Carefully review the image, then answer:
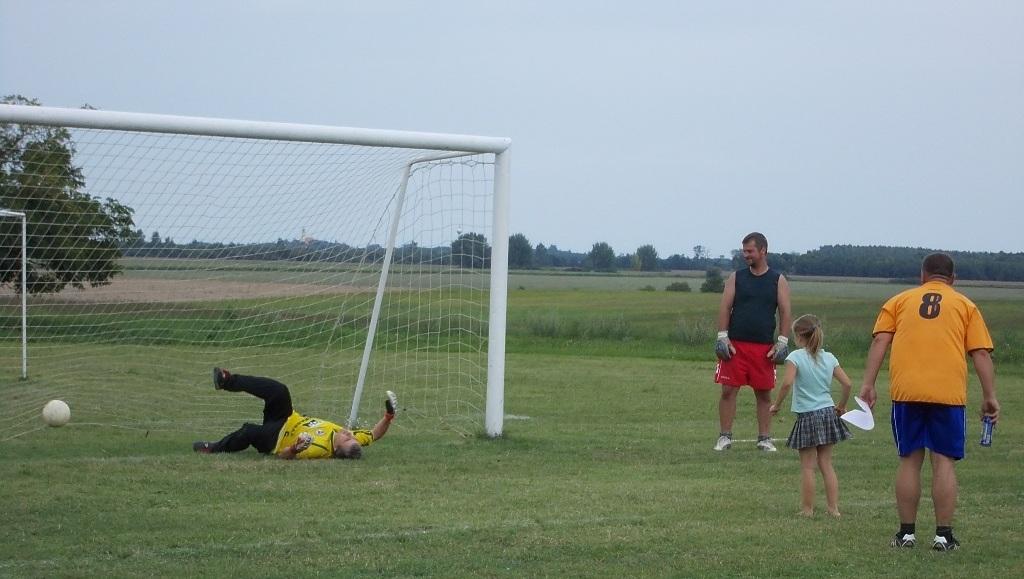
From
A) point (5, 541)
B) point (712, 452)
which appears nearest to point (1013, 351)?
point (712, 452)

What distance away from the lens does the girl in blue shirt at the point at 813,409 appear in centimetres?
797

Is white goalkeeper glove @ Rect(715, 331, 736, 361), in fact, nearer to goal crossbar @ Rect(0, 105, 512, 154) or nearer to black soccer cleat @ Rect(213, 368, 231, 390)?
goal crossbar @ Rect(0, 105, 512, 154)

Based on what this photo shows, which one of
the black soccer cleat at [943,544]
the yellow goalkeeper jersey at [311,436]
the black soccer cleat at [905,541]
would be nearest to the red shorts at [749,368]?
the yellow goalkeeper jersey at [311,436]

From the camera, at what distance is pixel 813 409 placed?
8.02 meters

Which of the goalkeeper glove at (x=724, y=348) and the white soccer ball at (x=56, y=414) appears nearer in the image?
the white soccer ball at (x=56, y=414)

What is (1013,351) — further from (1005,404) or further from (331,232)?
(331,232)

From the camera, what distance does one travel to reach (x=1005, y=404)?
15.9 metres

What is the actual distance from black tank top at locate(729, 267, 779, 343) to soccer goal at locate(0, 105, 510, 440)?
89.8 inches

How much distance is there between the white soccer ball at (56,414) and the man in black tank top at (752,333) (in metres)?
5.99

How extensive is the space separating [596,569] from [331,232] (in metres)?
7.16

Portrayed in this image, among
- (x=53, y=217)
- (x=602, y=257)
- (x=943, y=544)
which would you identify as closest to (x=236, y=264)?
(x=53, y=217)

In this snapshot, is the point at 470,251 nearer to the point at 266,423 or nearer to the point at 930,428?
the point at 266,423

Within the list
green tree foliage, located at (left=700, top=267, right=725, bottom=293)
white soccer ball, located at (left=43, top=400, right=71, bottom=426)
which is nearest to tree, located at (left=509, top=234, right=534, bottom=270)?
white soccer ball, located at (left=43, top=400, right=71, bottom=426)

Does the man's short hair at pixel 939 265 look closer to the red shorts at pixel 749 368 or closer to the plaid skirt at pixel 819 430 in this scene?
the plaid skirt at pixel 819 430
